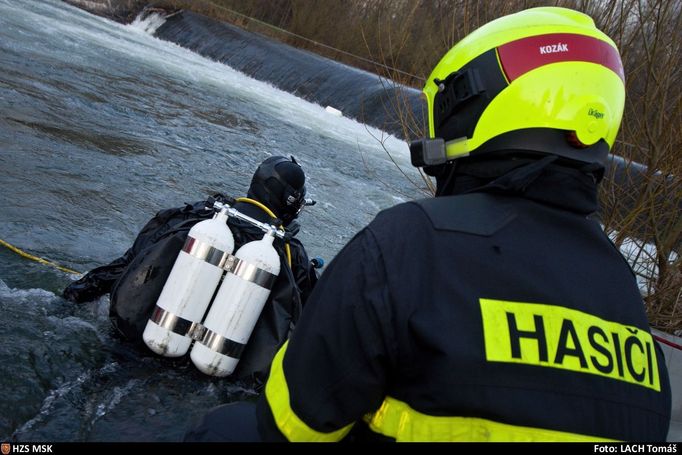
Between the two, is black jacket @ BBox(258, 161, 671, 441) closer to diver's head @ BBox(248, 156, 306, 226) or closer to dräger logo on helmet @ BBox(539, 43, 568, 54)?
dräger logo on helmet @ BBox(539, 43, 568, 54)

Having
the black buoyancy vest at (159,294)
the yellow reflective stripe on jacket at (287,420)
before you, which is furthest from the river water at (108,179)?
the yellow reflective stripe on jacket at (287,420)

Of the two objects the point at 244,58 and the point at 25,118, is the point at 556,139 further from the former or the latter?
the point at 244,58

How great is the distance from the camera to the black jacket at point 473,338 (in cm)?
139

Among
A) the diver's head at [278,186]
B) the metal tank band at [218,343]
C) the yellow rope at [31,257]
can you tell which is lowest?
the yellow rope at [31,257]

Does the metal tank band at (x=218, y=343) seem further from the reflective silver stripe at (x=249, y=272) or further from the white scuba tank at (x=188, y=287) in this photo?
the reflective silver stripe at (x=249, y=272)

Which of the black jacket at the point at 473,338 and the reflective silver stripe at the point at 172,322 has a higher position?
the black jacket at the point at 473,338

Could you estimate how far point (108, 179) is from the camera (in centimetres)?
782

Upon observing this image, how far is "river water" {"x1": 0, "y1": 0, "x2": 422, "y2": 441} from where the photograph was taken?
362 cm

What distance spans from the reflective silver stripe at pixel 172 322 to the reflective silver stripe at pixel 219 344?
0.10 meters

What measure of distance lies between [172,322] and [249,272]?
1.63 ft

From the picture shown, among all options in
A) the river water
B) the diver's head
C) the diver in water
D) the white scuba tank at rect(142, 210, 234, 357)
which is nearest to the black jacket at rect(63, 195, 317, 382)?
the diver in water

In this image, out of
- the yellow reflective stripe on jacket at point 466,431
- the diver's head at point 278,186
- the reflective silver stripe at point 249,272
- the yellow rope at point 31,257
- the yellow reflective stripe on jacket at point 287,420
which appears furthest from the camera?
the yellow rope at point 31,257

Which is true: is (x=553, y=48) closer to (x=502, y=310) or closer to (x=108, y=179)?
(x=502, y=310)

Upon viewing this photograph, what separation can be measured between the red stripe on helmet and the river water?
2605 millimetres
